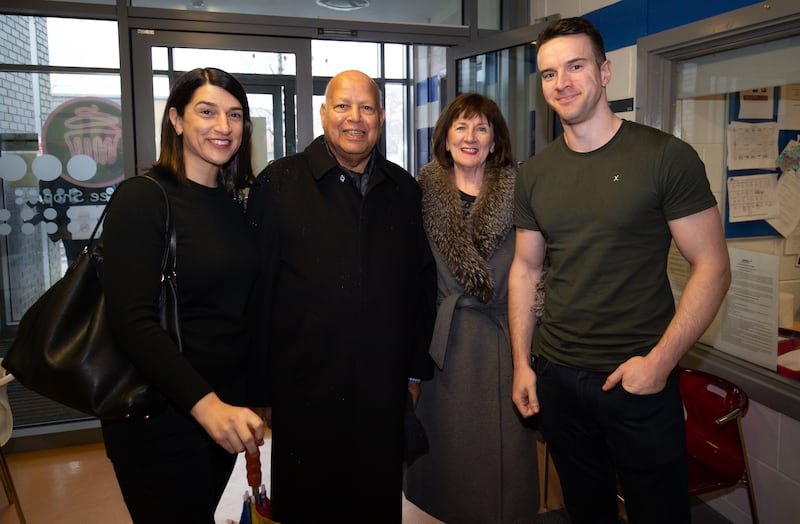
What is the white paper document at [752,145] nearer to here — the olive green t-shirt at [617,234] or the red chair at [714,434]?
the red chair at [714,434]

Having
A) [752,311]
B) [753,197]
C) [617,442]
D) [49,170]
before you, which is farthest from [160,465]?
[49,170]

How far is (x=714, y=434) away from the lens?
7.55 ft

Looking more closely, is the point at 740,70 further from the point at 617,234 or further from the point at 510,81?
the point at 510,81

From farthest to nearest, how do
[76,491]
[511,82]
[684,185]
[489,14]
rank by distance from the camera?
[489,14] → [511,82] → [76,491] → [684,185]

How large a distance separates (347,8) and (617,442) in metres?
3.02

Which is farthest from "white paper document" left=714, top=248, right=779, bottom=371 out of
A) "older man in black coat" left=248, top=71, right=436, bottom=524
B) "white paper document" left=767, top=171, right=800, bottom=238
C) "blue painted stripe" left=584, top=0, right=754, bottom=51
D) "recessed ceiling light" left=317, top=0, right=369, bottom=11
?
"recessed ceiling light" left=317, top=0, right=369, bottom=11

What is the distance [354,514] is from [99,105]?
2.71 meters

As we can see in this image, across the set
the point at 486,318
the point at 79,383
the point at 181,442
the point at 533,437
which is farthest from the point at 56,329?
the point at 533,437

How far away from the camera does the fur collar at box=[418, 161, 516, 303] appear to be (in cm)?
197

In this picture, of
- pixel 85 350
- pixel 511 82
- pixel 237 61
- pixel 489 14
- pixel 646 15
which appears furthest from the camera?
pixel 489 14

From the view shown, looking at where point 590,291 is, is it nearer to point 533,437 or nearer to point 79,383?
point 533,437

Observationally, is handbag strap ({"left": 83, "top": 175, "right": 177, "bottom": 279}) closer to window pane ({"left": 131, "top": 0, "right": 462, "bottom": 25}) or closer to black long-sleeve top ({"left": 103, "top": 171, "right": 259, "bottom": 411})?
black long-sleeve top ({"left": 103, "top": 171, "right": 259, "bottom": 411})

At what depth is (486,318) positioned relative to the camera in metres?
2.03

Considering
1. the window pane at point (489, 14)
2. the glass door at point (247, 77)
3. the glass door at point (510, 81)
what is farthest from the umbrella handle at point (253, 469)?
the window pane at point (489, 14)
